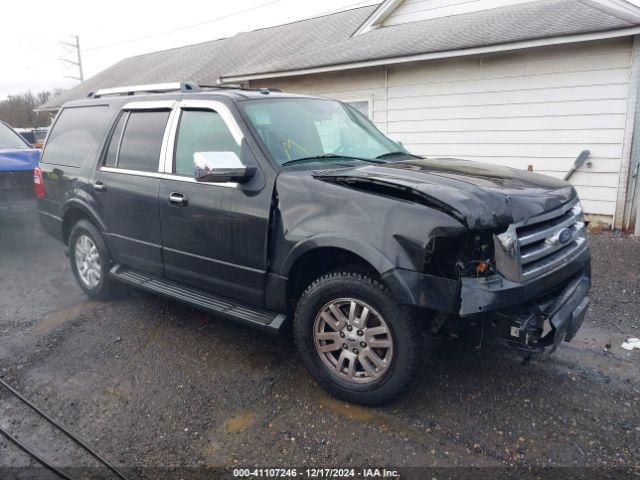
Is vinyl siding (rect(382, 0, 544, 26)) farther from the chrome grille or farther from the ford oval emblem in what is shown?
the ford oval emblem

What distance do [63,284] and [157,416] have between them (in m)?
3.42

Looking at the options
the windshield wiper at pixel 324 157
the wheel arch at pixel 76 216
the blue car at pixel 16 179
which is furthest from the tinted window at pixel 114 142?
the blue car at pixel 16 179

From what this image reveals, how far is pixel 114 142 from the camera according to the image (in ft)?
14.7

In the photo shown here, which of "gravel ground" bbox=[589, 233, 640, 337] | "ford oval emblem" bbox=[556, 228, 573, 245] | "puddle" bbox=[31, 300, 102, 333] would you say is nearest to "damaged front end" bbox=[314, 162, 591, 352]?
"ford oval emblem" bbox=[556, 228, 573, 245]

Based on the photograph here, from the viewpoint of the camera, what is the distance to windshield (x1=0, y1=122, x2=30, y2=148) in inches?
309

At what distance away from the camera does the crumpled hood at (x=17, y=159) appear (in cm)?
715

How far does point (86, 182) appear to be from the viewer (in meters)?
4.62

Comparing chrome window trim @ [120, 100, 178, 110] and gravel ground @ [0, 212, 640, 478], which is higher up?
chrome window trim @ [120, 100, 178, 110]

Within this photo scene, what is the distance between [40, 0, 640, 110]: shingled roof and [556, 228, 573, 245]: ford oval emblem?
16.8 ft

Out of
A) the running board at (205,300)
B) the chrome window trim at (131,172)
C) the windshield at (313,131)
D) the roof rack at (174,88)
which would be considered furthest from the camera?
the roof rack at (174,88)

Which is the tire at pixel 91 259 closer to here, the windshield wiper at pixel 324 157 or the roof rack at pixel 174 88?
the roof rack at pixel 174 88

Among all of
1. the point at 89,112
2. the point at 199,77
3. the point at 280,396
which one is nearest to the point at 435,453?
the point at 280,396

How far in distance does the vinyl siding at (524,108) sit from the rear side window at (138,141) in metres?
6.16

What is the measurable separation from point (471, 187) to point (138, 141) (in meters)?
2.94
